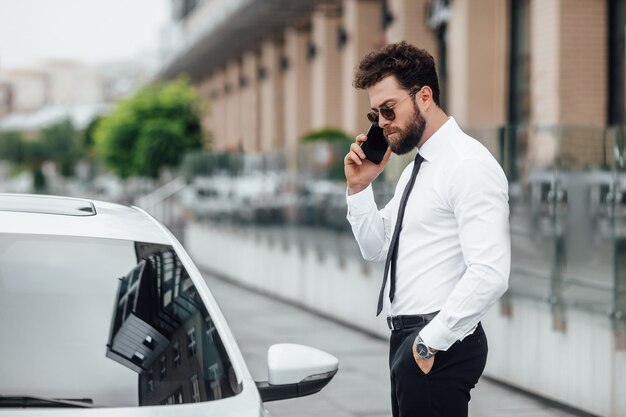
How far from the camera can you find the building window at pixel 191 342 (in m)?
3.67

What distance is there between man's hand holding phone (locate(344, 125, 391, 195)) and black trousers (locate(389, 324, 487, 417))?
22.3 inches

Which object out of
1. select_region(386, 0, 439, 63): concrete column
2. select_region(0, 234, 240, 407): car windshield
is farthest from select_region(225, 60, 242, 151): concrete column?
select_region(0, 234, 240, 407): car windshield

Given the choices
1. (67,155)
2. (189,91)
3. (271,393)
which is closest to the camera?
(271,393)

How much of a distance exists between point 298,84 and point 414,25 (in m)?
10.0

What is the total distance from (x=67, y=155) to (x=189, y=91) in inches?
2901

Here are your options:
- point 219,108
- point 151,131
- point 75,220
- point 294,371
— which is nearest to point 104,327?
point 75,220

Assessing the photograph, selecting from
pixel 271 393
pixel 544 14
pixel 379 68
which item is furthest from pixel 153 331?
pixel 544 14

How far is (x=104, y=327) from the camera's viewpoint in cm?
367

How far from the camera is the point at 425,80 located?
3725 mm

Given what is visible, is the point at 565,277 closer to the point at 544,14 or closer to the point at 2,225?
the point at 2,225

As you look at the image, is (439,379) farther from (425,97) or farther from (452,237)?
(425,97)

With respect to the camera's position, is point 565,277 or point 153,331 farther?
point 565,277

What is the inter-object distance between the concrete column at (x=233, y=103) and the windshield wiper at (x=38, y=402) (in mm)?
37808

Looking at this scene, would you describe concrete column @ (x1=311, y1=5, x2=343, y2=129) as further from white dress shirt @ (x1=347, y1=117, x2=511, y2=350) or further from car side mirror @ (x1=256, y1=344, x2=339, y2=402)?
car side mirror @ (x1=256, y1=344, x2=339, y2=402)
